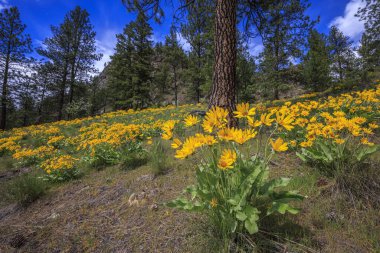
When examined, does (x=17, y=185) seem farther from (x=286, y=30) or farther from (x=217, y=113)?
(x=286, y=30)

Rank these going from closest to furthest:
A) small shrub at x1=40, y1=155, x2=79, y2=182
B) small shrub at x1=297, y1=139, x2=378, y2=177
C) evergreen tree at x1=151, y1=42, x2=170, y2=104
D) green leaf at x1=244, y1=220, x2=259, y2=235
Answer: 1. green leaf at x1=244, y1=220, x2=259, y2=235
2. small shrub at x1=297, y1=139, x2=378, y2=177
3. small shrub at x1=40, y1=155, x2=79, y2=182
4. evergreen tree at x1=151, y1=42, x2=170, y2=104

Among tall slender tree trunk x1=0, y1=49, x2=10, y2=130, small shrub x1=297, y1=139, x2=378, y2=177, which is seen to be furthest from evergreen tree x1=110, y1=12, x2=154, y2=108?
small shrub x1=297, y1=139, x2=378, y2=177

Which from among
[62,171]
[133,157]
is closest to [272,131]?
[133,157]

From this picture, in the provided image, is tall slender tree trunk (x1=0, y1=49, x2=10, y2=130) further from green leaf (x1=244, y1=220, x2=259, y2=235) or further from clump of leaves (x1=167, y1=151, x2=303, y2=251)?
green leaf (x1=244, y1=220, x2=259, y2=235)

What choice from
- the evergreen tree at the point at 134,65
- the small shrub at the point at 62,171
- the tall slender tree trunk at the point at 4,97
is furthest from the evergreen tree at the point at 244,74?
the tall slender tree trunk at the point at 4,97

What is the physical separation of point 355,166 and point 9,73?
80.7 ft

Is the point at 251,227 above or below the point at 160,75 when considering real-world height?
below

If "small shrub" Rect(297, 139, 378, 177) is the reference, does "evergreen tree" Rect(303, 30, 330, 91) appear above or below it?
above

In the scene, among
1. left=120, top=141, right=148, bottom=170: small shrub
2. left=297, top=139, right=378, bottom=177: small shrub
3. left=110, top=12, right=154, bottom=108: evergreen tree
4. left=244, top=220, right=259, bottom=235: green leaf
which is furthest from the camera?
left=110, top=12, right=154, bottom=108: evergreen tree

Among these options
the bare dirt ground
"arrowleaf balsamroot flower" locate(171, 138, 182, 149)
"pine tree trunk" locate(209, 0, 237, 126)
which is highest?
"pine tree trunk" locate(209, 0, 237, 126)

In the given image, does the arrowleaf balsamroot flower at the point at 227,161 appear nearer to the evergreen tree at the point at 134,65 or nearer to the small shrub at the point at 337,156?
the small shrub at the point at 337,156

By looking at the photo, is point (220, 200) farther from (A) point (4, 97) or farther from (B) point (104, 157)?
(A) point (4, 97)

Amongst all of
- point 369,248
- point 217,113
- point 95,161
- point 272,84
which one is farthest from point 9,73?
point 369,248

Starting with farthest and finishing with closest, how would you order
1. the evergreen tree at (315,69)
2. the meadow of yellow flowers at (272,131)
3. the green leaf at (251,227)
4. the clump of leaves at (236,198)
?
the evergreen tree at (315,69)
the meadow of yellow flowers at (272,131)
the clump of leaves at (236,198)
the green leaf at (251,227)
